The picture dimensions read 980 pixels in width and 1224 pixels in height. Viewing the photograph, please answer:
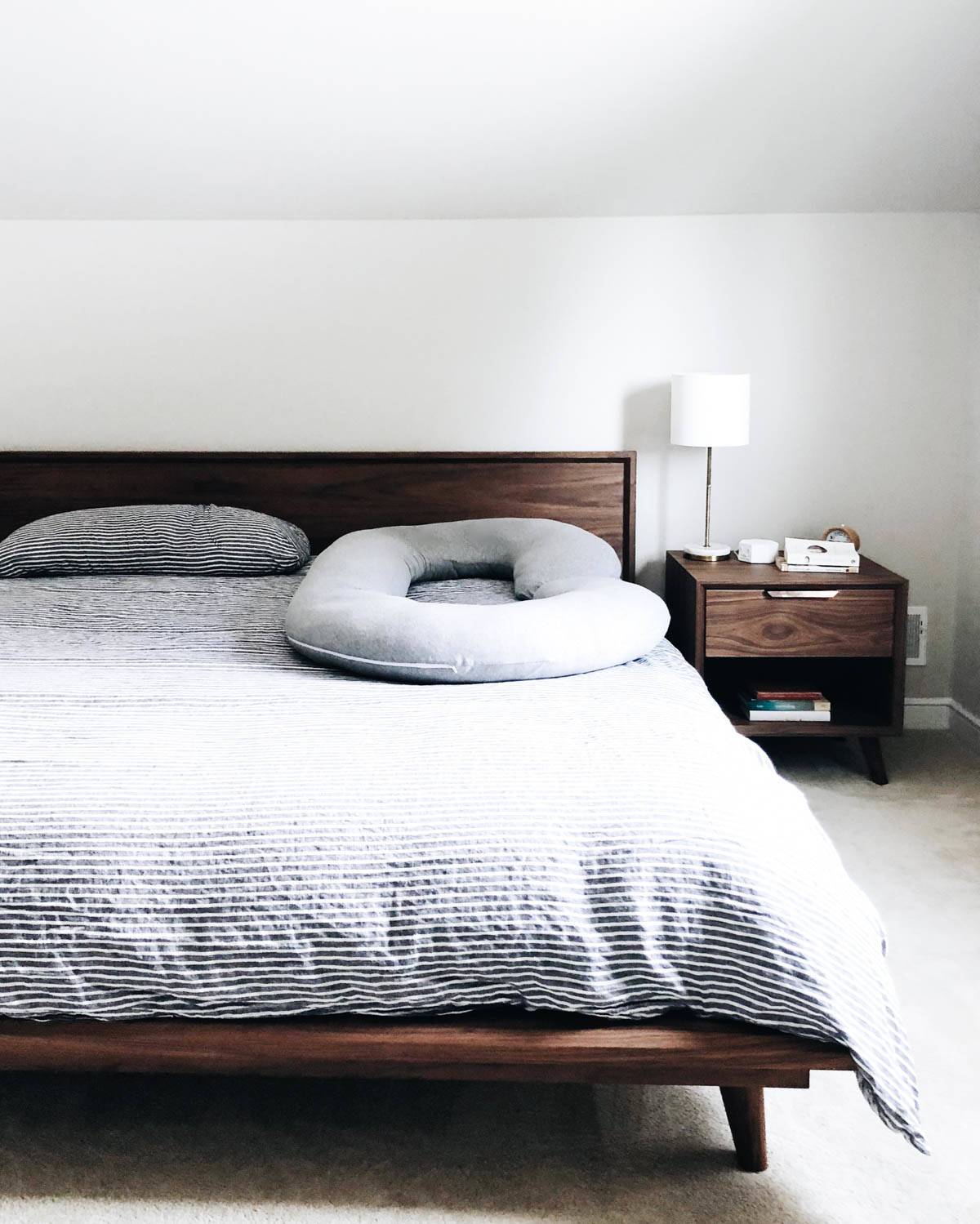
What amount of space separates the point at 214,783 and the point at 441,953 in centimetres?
37

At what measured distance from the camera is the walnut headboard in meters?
3.28

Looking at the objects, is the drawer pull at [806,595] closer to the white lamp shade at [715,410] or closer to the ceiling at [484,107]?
the white lamp shade at [715,410]

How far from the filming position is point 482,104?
2.83 metres

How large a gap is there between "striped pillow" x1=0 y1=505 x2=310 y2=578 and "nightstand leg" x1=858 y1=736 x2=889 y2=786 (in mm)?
1641

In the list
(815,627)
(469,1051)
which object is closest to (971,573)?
(815,627)

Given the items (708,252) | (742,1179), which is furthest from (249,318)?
(742,1179)

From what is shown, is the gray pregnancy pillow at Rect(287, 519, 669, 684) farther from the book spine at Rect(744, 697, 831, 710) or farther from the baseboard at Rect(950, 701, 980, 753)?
the baseboard at Rect(950, 701, 980, 753)

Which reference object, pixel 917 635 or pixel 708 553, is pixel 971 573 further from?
pixel 708 553

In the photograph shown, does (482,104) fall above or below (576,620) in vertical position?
above

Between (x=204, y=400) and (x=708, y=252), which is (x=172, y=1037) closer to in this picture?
(x=204, y=400)

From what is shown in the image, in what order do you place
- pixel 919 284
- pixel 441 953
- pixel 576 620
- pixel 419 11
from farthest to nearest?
pixel 919 284, pixel 419 11, pixel 576 620, pixel 441 953

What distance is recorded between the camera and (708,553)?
3131 mm

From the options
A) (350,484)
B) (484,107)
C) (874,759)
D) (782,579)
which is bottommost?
(874,759)

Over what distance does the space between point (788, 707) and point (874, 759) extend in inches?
10.5
